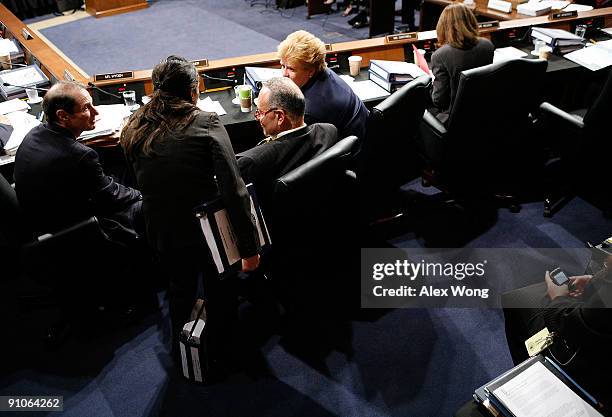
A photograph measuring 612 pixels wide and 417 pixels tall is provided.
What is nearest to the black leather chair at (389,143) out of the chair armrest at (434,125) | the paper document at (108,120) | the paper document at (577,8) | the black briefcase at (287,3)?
the chair armrest at (434,125)

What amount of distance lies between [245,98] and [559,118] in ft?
5.91

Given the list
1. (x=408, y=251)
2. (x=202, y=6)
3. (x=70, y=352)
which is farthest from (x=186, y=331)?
(x=202, y=6)

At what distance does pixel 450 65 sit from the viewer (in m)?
2.97

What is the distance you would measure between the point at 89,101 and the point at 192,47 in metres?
4.31

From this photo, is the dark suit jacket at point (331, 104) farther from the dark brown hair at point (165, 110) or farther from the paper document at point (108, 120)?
the paper document at point (108, 120)

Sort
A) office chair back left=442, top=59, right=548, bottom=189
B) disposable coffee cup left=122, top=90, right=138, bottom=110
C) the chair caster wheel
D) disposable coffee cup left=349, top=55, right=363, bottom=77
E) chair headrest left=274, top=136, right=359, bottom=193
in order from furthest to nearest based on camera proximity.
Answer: disposable coffee cup left=349, top=55, right=363, bottom=77
the chair caster wheel
disposable coffee cup left=122, top=90, right=138, bottom=110
office chair back left=442, top=59, right=548, bottom=189
chair headrest left=274, top=136, right=359, bottom=193

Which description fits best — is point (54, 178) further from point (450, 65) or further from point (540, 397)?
point (450, 65)

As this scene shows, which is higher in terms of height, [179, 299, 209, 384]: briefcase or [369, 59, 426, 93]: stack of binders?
[369, 59, 426, 93]: stack of binders

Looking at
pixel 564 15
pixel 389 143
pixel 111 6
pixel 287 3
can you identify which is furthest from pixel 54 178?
pixel 111 6

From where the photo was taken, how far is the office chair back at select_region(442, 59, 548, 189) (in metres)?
2.61

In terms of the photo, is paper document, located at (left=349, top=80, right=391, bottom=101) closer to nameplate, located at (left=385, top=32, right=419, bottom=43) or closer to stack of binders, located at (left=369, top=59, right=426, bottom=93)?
stack of binders, located at (left=369, top=59, right=426, bottom=93)

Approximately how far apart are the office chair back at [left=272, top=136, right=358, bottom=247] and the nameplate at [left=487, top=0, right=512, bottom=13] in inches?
120

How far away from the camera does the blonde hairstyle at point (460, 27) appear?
2.95 metres

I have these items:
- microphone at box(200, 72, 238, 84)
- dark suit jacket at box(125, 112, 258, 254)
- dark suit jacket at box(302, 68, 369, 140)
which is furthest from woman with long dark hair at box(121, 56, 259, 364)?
microphone at box(200, 72, 238, 84)
